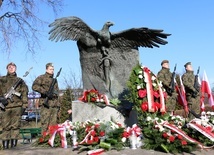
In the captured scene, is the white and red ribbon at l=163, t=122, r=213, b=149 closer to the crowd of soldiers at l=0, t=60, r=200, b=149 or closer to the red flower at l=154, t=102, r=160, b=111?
the red flower at l=154, t=102, r=160, b=111

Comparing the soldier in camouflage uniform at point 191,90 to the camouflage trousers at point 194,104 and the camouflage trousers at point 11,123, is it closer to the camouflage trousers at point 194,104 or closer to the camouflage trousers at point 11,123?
the camouflage trousers at point 194,104

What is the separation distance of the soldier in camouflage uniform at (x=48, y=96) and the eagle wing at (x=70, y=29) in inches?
30.5

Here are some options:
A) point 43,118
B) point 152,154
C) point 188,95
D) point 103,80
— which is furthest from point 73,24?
point 188,95

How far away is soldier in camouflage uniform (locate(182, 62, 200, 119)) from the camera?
33.6 ft

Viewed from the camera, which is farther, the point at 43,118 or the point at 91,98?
the point at 43,118

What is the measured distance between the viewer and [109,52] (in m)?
8.07

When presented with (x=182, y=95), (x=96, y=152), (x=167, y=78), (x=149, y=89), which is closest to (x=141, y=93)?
(x=149, y=89)

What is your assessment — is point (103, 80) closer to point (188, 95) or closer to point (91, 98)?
point (91, 98)

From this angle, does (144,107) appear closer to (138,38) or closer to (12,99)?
(138,38)

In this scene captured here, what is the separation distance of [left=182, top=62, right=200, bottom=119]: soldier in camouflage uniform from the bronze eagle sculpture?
2455mm

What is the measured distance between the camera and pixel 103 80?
808 cm

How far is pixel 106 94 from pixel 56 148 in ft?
6.20

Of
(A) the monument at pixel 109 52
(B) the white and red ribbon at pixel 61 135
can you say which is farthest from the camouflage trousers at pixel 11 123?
(A) the monument at pixel 109 52

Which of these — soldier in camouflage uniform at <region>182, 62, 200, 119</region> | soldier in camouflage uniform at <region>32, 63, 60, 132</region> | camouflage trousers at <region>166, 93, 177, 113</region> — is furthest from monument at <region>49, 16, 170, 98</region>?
soldier in camouflage uniform at <region>182, 62, 200, 119</region>
